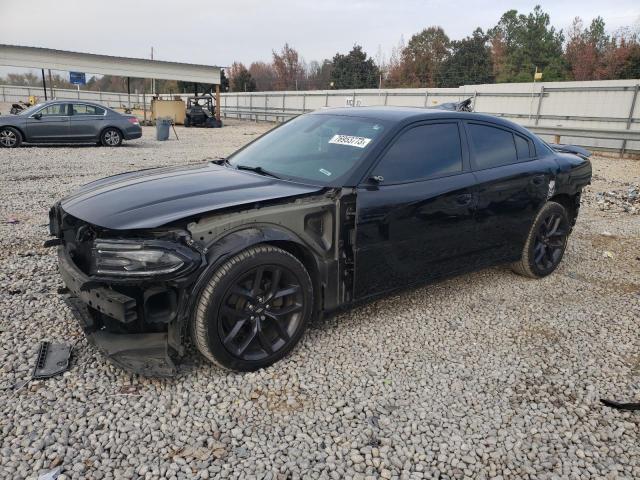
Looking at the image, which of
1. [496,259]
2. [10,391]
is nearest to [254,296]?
[10,391]

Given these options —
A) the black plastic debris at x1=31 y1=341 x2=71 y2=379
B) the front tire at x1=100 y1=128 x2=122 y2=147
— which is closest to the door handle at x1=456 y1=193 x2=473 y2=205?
the black plastic debris at x1=31 y1=341 x2=71 y2=379

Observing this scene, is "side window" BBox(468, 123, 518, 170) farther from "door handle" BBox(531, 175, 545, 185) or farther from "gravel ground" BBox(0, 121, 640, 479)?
"gravel ground" BBox(0, 121, 640, 479)

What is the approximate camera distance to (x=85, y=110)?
14.8 metres

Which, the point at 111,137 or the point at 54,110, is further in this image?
the point at 111,137

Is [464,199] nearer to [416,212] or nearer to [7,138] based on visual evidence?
[416,212]

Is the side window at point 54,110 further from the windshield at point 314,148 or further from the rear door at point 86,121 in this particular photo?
the windshield at point 314,148

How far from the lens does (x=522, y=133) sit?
4.55m

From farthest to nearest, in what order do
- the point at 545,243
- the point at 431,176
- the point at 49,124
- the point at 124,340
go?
the point at 49,124 → the point at 545,243 → the point at 431,176 → the point at 124,340

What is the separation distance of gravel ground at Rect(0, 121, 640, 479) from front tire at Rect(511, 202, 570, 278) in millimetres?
389

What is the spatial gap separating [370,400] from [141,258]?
4.86 ft

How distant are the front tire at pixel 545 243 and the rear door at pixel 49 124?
13.8 metres

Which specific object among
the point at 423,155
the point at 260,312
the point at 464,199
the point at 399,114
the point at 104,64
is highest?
the point at 104,64

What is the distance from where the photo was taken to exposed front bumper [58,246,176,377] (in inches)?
102

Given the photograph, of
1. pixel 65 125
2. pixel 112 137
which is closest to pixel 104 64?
pixel 112 137
